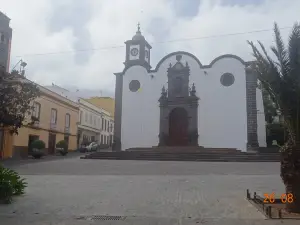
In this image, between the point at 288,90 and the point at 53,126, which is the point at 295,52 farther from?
the point at 53,126

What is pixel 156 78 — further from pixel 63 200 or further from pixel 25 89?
pixel 63 200

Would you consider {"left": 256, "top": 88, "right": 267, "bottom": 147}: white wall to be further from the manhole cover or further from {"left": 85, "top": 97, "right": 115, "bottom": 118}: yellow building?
{"left": 85, "top": 97, "right": 115, "bottom": 118}: yellow building

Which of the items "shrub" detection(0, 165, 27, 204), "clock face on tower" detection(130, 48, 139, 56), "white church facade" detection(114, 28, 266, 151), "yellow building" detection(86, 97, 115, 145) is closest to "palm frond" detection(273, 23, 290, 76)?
"shrub" detection(0, 165, 27, 204)

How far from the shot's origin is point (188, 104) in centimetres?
2791

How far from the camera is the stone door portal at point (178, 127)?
27955mm

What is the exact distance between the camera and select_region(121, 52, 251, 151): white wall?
86.9 ft

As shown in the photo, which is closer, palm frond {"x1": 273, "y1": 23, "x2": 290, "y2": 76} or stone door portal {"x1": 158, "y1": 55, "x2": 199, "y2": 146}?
palm frond {"x1": 273, "y1": 23, "x2": 290, "y2": 76}

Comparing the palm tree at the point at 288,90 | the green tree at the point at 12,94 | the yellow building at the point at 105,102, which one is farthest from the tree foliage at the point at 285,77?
the yellow building at the point at 105,102

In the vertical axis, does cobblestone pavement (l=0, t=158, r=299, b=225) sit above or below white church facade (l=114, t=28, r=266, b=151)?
below

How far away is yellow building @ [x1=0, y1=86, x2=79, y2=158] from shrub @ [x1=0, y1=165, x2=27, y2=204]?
56.7 feet

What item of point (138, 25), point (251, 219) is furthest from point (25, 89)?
point (138, 25)

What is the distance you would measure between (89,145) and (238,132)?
16.4m

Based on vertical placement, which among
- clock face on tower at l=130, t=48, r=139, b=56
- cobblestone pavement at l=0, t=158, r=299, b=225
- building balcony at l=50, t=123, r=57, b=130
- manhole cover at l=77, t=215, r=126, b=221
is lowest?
manhole cover at l=77, t=215, r=126, b=221

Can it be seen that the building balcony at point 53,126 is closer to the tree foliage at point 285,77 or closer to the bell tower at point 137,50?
the bell tower at point 137,50
